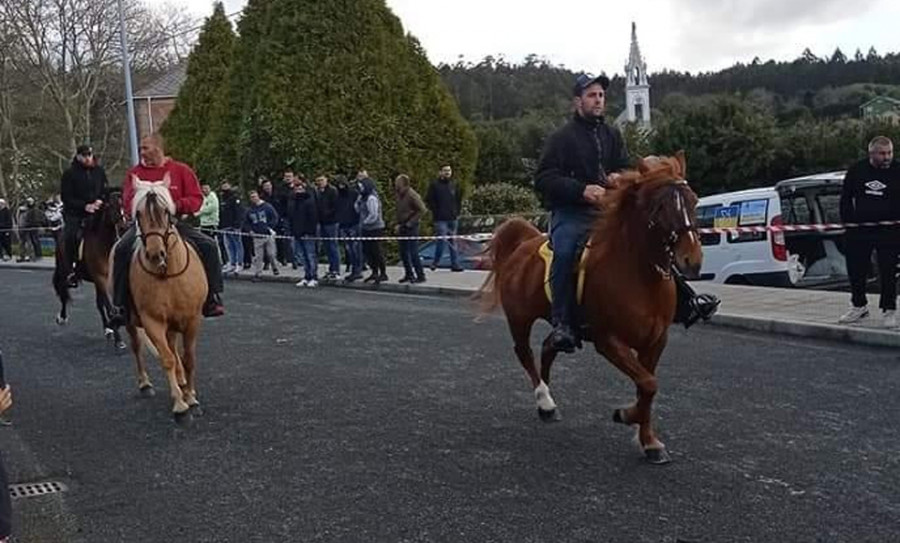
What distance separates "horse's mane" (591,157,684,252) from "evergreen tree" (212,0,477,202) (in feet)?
59.0

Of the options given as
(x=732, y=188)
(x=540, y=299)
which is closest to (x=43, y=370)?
(x=540, y=299)

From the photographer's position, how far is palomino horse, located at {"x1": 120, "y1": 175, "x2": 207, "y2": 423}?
7.71 metres

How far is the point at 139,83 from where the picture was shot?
5488 cm

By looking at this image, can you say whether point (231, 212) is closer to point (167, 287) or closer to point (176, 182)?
point (176, 182)

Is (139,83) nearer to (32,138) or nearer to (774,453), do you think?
(32,138)

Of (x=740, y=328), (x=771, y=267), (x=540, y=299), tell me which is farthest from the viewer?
(x=771, y=267)

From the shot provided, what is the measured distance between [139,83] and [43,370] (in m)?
47.6

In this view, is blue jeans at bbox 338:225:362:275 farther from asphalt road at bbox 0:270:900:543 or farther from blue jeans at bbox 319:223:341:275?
asphalt road at bbox 0:270:900:543

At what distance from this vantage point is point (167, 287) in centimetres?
789

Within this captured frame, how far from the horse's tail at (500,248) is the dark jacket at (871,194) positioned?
15.5 feet

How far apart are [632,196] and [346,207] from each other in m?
13.6

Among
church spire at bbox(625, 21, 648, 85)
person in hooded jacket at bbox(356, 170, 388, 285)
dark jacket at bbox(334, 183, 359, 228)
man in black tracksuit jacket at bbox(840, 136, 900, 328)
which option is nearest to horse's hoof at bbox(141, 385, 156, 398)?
man in black tracksuit jacket at bbox(840, 136, 900, 328)

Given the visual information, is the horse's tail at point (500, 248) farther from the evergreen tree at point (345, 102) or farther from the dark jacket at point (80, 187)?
the evergreen tree at point (345, 102)

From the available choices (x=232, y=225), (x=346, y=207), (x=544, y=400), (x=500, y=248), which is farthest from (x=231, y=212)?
(x=544, y=400)
